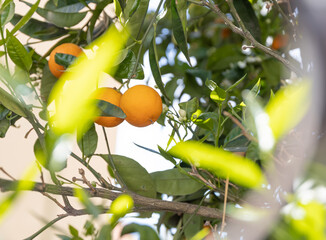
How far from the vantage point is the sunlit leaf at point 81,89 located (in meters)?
0.37

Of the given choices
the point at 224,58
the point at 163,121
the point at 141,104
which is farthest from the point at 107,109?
the point at 224,58

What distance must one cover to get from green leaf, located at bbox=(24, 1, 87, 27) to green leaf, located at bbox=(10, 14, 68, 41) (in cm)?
4

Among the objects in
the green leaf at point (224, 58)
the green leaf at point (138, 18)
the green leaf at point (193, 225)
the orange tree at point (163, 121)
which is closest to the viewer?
the orange tree at point (163, 121)

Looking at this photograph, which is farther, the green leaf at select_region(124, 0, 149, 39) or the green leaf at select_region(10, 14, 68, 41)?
the green leaf at select_region(10, 14, 68, 41)

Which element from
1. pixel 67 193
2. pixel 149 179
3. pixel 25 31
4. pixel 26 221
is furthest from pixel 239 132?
pixel 26 221

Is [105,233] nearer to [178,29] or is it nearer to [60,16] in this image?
[178,29]

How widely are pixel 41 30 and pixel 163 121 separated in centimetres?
30

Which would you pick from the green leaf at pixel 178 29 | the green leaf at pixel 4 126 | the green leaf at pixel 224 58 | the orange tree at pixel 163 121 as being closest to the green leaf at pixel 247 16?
the orange tree at pixel 163 121

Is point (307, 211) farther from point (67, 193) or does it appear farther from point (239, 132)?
point (239, 132)

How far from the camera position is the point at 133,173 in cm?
61

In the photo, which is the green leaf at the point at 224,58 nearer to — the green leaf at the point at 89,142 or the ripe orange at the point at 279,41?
the ripe orange at the point at 279,41

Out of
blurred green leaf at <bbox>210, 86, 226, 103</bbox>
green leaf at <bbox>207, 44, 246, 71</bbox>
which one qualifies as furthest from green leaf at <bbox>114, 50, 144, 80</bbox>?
green leaf at <bbox>207, 44, 246, 71</bbox>

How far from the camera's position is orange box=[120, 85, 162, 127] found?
544 millimetres

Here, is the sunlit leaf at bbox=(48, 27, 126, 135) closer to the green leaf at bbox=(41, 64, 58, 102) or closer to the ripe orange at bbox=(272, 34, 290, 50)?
the green leaf at bbox=(41, 64, 58, 102)
